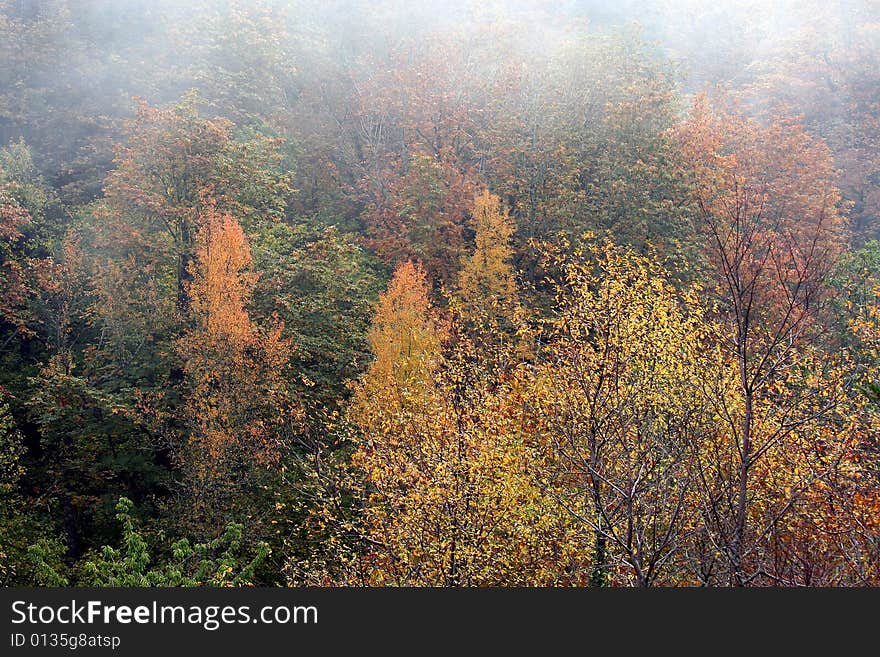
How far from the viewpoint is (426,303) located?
89.5 feet

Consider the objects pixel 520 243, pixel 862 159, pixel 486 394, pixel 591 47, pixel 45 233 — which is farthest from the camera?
pixel 862 159

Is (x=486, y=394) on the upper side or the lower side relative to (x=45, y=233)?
lower

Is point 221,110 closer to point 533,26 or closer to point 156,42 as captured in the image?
point 156,42

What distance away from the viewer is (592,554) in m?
13.9

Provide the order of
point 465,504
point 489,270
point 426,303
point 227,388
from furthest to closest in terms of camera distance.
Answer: point 489,270, point 426,303, point 227,388, point 465,504

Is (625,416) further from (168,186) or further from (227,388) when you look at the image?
(168,186)

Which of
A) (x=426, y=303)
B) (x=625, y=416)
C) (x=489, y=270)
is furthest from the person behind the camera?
(x=489, y=270)

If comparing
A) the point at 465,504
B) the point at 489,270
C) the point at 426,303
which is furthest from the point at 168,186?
the point at 465,504

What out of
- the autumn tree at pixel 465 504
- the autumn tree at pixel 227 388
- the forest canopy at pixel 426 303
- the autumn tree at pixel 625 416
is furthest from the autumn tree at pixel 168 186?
the autumn tree at pixel 625 416

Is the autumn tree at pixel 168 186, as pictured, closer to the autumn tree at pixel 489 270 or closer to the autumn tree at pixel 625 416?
the autumn tree at pixel 489 270

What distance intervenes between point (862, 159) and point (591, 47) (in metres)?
21.6

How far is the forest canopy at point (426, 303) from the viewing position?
1360 cm

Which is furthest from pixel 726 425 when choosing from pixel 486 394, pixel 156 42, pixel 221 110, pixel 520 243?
pixel 156 42

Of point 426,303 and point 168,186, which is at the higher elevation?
point 168,186
